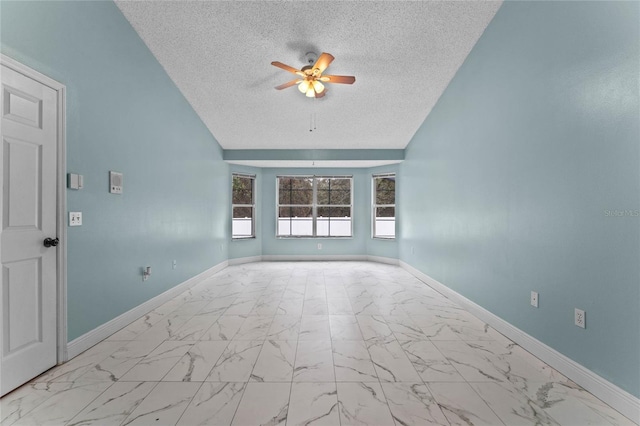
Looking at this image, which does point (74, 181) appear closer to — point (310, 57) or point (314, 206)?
point (310, 57)

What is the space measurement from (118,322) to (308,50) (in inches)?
138

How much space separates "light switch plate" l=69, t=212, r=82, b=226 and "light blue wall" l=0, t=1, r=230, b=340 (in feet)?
0.18

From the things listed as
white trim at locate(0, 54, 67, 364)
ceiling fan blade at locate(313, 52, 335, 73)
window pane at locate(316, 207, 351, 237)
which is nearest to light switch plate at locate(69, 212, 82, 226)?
white trim at locate(0, 54, 67, 364)

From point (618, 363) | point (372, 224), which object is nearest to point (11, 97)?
point (618, 363)

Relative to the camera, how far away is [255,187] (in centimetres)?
612

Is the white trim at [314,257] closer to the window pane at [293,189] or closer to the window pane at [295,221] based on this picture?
the window pane at [295,221]

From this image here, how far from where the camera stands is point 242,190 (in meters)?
5.99

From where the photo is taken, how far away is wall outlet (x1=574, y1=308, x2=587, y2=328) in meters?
1.69

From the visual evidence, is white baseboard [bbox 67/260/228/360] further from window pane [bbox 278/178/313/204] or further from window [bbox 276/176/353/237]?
window pane [bbox 278/178/313/204]

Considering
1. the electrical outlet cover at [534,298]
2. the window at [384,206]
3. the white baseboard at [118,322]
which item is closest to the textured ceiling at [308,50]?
the window at [384,206]

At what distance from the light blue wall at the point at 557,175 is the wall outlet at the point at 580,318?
3 centimetres

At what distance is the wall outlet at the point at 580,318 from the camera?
1.69 metres

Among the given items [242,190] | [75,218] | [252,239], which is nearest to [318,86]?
[75,218]

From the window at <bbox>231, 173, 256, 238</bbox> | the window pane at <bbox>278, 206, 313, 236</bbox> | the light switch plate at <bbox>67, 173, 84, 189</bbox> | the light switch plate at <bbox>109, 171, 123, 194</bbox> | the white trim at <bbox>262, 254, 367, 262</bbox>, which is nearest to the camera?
the light switch plate at <bbox>67, 173, 84, 189</bbox>
